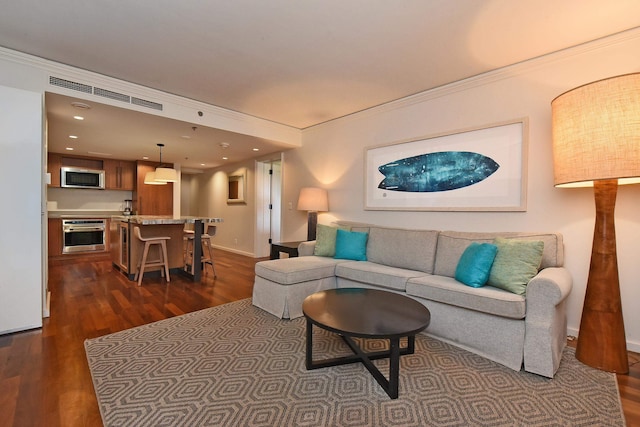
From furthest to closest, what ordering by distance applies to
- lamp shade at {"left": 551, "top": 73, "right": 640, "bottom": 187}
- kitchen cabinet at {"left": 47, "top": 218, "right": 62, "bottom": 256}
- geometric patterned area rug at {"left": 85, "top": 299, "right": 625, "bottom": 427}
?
kitchen cabinet at {"left": 47, "top": 218, "right": 62, "bottom": 256}
lamp shade at {"left": 551, "top": 73, "right": 640, "bottom": 187}
geometric patterned area rug at {"left": 85, "top": 299, "right": 625, "bottom": 427}

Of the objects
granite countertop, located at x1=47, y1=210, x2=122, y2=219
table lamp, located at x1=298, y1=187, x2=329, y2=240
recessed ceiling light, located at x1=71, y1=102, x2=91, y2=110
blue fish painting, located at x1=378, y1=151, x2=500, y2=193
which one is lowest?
granite countertop, located at x1=47, y1=210, x2=122, y2=219

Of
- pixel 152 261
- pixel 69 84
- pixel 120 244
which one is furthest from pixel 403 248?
pixel 120 244

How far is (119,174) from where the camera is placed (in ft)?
21.1

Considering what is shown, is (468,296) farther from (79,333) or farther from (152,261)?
(152,261)

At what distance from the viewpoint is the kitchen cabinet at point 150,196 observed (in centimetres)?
638

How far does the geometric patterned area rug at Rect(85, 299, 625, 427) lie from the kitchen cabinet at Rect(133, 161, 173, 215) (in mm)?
4685

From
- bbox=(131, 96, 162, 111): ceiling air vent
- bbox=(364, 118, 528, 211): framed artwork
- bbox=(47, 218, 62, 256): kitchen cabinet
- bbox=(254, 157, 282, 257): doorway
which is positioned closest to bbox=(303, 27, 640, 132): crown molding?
bbox=(364, 118, 528, 211): framed artwork

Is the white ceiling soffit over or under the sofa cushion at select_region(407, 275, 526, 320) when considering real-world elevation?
over

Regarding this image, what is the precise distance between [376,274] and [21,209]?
3128 mm

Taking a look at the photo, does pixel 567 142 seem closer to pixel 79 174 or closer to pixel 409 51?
pixel 409 51

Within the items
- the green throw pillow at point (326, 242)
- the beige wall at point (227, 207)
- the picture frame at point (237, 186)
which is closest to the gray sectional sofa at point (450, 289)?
the green throw pillow at point (326, 242)

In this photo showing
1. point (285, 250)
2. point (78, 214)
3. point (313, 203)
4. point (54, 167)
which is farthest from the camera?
point (78, 214)

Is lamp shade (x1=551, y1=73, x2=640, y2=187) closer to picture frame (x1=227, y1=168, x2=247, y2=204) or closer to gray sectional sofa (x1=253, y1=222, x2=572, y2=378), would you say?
gray sectional sofa (x1=253, y1=222, x2=572, y2=378)

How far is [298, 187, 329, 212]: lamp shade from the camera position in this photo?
426 centimetres
